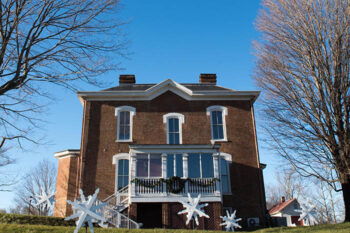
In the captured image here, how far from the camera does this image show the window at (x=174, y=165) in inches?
689

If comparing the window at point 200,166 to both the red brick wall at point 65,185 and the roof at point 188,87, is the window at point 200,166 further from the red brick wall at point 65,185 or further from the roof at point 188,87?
the red brick wall at point 65,185

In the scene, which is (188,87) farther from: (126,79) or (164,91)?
(126,79)

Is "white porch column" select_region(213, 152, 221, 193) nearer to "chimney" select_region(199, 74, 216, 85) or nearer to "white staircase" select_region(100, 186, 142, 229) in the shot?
"white staircase" select_region(100, 186, 142, 229)

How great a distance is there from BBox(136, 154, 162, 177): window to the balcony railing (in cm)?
54

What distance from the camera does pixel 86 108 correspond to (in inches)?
807

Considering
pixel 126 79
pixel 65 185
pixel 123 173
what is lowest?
pixel 65 185

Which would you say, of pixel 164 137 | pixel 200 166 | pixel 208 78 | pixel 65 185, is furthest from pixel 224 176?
pixel 65 185

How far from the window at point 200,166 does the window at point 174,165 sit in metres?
0.49

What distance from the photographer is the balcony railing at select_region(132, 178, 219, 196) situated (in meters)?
16.8

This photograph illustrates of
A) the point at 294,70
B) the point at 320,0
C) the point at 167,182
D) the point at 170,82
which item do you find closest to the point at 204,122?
the point at 170,82

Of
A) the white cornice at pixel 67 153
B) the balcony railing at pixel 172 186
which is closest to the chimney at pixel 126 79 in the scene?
the white cornice at pixel 67 153

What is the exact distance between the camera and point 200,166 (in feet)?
58.2

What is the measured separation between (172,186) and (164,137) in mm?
4000

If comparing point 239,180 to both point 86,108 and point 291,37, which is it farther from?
point 86,108
